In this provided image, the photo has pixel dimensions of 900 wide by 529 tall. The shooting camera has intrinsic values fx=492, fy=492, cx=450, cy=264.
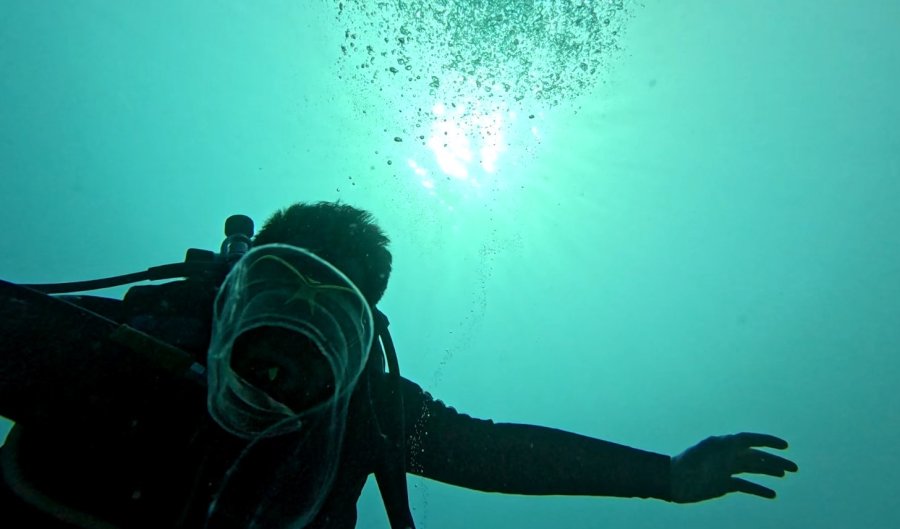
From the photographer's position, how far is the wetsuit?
Result: 1.19 m

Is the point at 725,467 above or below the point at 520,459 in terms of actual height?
above

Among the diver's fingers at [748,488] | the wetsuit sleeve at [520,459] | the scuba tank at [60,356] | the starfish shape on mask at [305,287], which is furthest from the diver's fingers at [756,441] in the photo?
the scuba tank at [60,356]

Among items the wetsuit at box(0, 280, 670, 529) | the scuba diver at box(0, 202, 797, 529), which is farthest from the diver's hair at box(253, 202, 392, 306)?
the wetsuit at box(0, 280, 670, 529)

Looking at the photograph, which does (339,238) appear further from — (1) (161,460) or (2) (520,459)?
(2) (520,459)

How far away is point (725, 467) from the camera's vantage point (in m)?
2.17

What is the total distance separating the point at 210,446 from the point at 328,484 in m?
0.41

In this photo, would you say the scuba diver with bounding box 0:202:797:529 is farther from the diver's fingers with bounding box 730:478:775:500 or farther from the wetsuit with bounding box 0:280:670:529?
the diver's fingers with bounding box 730:478:775:500

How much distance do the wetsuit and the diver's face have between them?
151 mm

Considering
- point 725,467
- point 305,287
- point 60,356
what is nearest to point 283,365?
point 305,287

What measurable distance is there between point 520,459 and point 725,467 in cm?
89

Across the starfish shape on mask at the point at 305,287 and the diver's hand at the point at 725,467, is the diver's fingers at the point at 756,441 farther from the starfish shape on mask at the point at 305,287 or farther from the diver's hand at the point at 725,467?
the starfish shape on mask at the point at 305,287

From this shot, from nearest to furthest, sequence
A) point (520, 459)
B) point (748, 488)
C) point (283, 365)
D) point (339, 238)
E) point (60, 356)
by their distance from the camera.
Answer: point (60, 356) → point (283, 365) → point (339, 238) → point (748, 488) → point (520, 459)

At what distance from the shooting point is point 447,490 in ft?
180

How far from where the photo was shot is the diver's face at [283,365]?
132 centimetres
